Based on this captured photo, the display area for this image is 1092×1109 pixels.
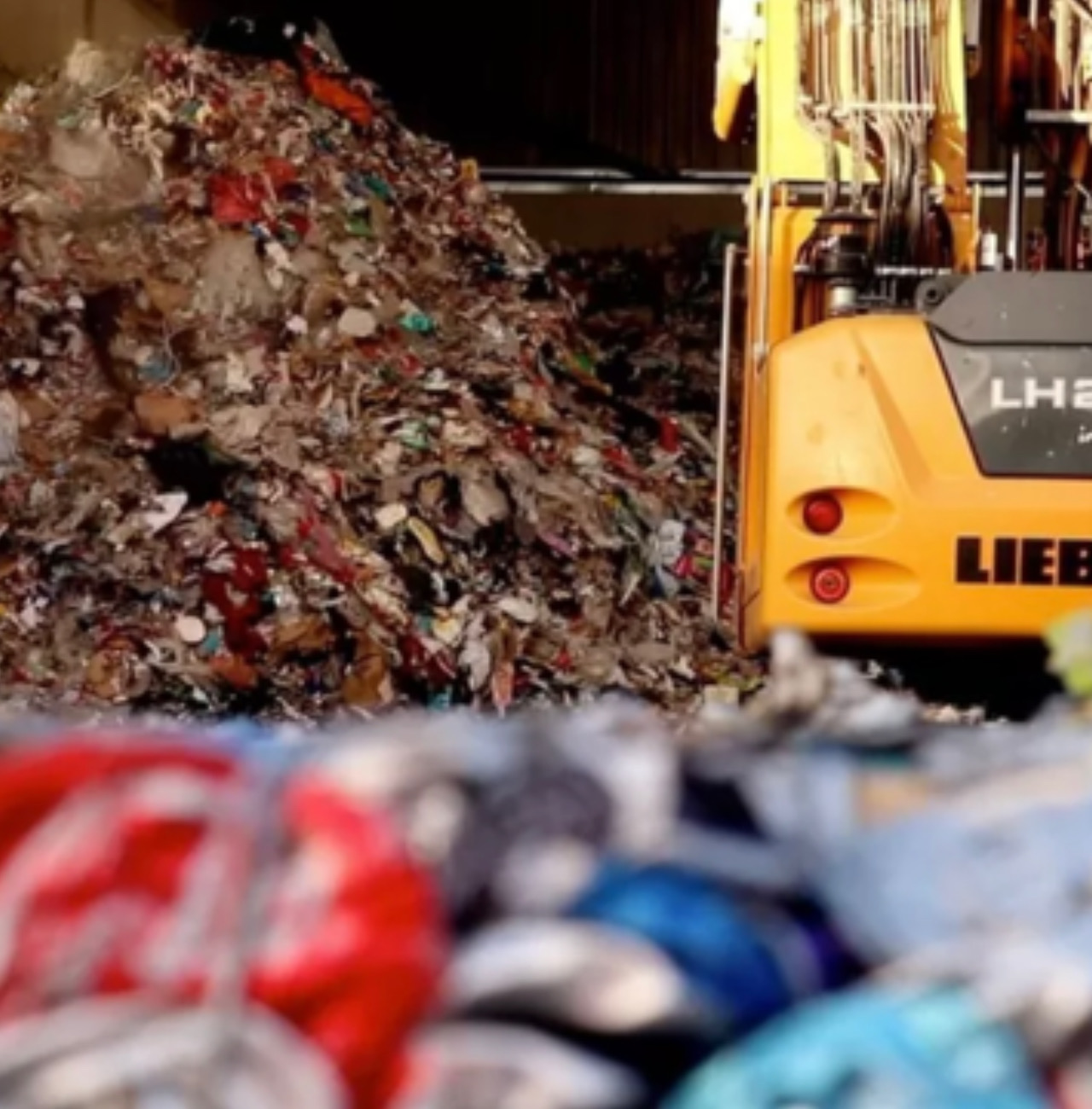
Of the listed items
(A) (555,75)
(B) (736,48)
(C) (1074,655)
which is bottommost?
(C) (1074,655)

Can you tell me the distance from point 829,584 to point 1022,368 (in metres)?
0.54

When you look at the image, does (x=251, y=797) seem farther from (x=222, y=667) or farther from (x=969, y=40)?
(x=222, y=667)

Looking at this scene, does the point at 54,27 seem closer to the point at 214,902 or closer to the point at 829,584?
the point at 829,584

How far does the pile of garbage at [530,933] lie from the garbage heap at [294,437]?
5.28 metres

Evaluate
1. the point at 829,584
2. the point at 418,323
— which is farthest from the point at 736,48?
the point at 418,323

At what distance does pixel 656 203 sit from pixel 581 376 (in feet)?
17.0

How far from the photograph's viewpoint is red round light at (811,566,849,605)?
445cm

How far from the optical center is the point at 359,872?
1159 mm

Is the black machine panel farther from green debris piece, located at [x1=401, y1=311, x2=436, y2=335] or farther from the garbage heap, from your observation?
green debris piece, located at [x1=401, y1=311, x2=436, y2=335]

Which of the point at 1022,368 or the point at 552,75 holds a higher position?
the point at 552,75

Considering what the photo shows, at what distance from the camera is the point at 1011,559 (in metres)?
4.43

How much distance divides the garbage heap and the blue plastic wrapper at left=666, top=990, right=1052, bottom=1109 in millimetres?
5386

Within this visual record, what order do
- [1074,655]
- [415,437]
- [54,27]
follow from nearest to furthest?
1. [1074,655]
2. [415,437]
3. [54,27]

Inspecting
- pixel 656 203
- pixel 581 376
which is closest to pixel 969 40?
pixel 581 376
